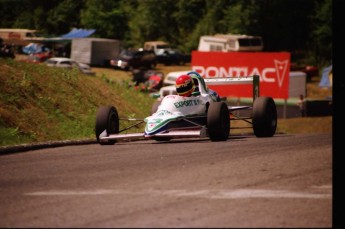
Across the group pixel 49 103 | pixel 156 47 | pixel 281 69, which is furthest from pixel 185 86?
pixel 156 47

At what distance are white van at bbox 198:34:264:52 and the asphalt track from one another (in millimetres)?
52856

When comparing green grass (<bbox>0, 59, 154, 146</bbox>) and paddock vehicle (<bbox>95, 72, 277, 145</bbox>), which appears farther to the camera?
green grass (<bbox>0, 59, 154, 146</bbox>)

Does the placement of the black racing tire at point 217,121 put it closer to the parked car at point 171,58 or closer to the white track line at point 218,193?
the white track line at point 218,193

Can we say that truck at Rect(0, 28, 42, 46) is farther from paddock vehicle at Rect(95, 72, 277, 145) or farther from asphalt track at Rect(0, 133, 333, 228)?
asphalt track at Rect(0, 133, 333, 228)

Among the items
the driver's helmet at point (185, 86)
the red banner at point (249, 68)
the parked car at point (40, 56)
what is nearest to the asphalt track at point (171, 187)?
the driver's helmet at point (185, 86)

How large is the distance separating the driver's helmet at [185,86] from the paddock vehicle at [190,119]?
10 cm

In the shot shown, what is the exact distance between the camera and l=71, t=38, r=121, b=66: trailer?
67.8 metres

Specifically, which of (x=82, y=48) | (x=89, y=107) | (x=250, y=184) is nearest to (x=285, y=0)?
(x=82, y=48)

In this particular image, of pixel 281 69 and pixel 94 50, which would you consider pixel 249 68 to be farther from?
pixel 94 50

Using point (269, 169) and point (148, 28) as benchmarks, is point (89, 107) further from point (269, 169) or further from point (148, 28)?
point (148, 28)

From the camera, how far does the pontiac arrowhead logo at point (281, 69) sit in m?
36.6

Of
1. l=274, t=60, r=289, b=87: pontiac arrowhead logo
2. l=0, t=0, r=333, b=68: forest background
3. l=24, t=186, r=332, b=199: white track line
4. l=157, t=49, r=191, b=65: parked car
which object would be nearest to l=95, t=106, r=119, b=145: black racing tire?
l=24, t=186, r=332, b=199: white track line

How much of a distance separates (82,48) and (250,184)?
5940cm

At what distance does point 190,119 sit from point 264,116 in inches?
58.1
